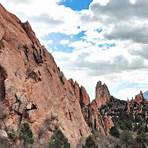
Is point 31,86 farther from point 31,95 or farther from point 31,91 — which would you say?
point 31,95

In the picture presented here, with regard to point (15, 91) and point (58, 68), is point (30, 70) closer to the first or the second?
point (15, 91)

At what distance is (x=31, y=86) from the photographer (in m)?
124

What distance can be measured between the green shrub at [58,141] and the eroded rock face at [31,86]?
2.79 m

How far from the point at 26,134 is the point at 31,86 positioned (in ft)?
66.7

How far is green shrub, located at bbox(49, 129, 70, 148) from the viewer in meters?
108

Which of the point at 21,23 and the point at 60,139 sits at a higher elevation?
the point at 21,23

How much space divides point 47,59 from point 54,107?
17002 mm

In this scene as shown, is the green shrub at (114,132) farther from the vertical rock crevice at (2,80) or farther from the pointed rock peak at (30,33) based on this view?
the vertical rock crevice at (2,80)

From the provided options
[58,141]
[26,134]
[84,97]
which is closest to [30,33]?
[26,134]

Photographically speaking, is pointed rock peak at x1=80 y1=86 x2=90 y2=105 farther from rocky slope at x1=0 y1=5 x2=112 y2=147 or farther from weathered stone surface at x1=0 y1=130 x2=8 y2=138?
weathered stone surface at x1=0 y1=130 x2=8 y2=138

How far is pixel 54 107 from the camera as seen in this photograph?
424 ft

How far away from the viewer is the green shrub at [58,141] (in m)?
108

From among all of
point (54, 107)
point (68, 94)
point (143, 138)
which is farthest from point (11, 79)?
point (143, 138)

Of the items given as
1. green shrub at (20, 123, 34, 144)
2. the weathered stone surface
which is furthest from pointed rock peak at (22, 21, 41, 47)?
the weathered stone surface
